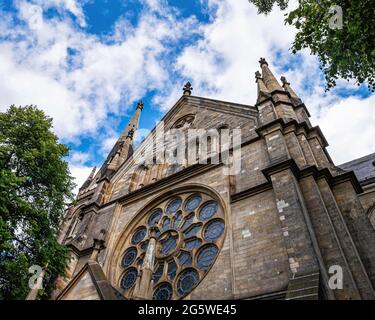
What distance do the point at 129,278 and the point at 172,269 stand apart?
1842 mm

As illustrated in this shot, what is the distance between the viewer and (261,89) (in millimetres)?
13273

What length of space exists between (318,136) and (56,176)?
30.1ft

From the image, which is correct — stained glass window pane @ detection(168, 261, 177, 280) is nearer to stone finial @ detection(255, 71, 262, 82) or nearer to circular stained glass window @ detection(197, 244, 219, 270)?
circular stained glass window @ detection(197, 244, 219, 270)

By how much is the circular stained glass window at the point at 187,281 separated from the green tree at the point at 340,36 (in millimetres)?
6574

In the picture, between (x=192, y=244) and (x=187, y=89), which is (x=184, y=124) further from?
(x=192, y=244)

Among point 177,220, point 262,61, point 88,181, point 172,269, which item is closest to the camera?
point 172,269

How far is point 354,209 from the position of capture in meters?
7.99

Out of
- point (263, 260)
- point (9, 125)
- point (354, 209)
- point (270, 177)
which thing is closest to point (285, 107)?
point (270, 177)

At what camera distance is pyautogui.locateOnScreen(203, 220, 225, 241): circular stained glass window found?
959 cm

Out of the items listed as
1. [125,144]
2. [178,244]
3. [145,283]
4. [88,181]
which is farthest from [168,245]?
[88,181]

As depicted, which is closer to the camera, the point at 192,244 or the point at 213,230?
the point at 213,230

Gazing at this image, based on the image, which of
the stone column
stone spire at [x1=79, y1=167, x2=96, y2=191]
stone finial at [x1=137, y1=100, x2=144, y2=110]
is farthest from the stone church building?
stone finial at [x1=137, y1=100, x2=144, y2=110]

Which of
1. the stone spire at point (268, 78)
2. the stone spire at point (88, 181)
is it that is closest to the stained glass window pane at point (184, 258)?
the stone spire at point (268, 78)

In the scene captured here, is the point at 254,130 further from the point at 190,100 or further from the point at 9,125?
the point at 9,125
